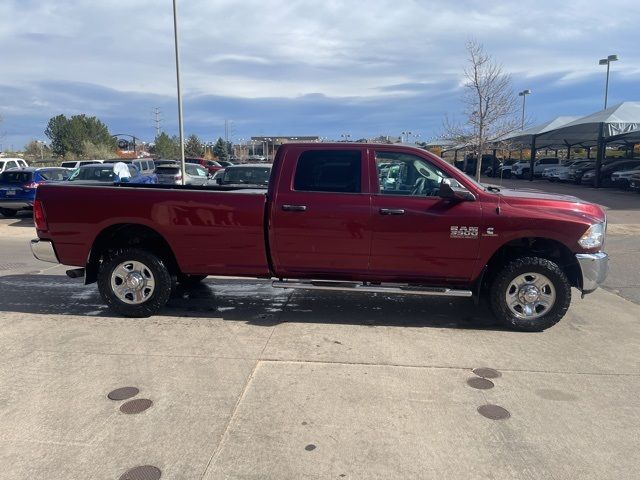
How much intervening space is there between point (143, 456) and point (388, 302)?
401cm

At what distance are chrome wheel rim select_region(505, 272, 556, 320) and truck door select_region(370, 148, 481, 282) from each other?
500 millimetres

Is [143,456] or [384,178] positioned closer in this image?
[143,456]

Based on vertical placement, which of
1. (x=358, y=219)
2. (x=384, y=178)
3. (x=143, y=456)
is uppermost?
(x=384, y=178)

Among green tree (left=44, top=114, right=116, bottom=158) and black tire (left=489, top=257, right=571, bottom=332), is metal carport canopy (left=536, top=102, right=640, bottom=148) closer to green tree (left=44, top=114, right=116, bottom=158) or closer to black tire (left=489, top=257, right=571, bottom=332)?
black tire (left=489, top=257, right=571, bottom=332)

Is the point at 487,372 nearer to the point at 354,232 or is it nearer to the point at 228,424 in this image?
the point at 354,232

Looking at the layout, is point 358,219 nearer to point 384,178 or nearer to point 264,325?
point 384,178

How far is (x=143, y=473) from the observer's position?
3064 millimetres

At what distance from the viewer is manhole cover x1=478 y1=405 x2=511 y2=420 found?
377cm

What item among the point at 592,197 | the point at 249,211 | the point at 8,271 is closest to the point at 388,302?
the point at 249,211

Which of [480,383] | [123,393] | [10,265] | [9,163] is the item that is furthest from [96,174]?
[480,383]

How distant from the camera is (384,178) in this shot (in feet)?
18.6

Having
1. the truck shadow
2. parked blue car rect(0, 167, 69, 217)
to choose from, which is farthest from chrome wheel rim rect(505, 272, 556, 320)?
parked blue car rect(0, 167, 69, 217)

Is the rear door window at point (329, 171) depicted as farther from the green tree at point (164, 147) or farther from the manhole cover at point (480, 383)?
the green tree at point (164, 147)

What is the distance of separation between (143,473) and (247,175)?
12.4 metres
